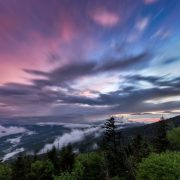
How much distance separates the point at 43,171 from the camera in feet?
375

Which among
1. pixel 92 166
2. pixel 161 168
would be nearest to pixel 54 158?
pixel 92 166

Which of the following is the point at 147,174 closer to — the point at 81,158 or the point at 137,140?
the point at 137,140

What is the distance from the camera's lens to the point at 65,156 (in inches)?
4496

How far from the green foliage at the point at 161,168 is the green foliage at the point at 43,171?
5327 centimetres

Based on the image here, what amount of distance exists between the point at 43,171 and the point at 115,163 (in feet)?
111

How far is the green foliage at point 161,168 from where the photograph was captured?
63.1m

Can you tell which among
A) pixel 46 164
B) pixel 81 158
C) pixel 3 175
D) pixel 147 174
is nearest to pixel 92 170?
pixel 81 158

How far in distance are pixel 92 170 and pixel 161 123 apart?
3836 centimetres

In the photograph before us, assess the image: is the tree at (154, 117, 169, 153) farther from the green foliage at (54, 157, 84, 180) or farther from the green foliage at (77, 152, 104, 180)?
the green foliage at (54, 157, 84, 180)

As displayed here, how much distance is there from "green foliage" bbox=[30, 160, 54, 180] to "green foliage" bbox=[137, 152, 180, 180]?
175ft

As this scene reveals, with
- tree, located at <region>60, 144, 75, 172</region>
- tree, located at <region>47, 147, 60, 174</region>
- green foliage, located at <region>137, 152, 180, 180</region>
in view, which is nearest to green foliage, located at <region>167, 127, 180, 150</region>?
tree, located at <region>60, 144, 75, 172</region>

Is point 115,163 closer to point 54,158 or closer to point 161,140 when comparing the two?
point 161,140

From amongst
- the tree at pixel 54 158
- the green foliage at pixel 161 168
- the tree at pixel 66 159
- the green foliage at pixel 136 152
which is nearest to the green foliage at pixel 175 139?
the green foliage at pixel 136 152

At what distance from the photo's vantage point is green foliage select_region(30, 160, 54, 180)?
4493 inches
